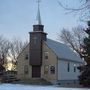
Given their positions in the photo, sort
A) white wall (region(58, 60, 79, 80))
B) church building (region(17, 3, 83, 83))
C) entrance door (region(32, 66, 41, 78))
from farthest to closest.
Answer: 1. entrance door (region(32, 66, 41, 78))
2. white wall (region(58, 60, 79, 80))
3. church building (region(17, 3, 83, 83))

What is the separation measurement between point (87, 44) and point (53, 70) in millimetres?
17757

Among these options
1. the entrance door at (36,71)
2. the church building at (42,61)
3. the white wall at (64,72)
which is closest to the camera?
the church building at (42,61)

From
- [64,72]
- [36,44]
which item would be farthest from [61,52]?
[36,44]

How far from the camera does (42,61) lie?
5769cm

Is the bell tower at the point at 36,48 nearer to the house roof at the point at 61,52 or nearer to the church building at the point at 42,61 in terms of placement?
the church building at the point at 42,61

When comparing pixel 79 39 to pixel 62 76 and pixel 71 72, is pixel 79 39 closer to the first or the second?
pixel 71 72

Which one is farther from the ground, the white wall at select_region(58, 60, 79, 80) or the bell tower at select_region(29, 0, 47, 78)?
the bell tower at select_region(29, 0, 47, 78)

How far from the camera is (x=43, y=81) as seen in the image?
54656 mm

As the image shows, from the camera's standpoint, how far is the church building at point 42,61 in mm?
56188

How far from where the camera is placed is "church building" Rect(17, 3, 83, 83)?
184 feet

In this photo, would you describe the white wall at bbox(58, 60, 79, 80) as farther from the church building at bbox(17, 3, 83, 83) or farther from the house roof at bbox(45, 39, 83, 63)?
the house roof at bbox(45, 39, 83, 63)

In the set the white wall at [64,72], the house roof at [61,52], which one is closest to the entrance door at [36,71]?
the white wall at [64,72]

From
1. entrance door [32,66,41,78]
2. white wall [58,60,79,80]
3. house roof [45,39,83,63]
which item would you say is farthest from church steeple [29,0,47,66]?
white wall [58,60,79,80]

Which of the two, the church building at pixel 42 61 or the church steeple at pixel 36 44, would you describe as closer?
the church building at pixel 42 61
